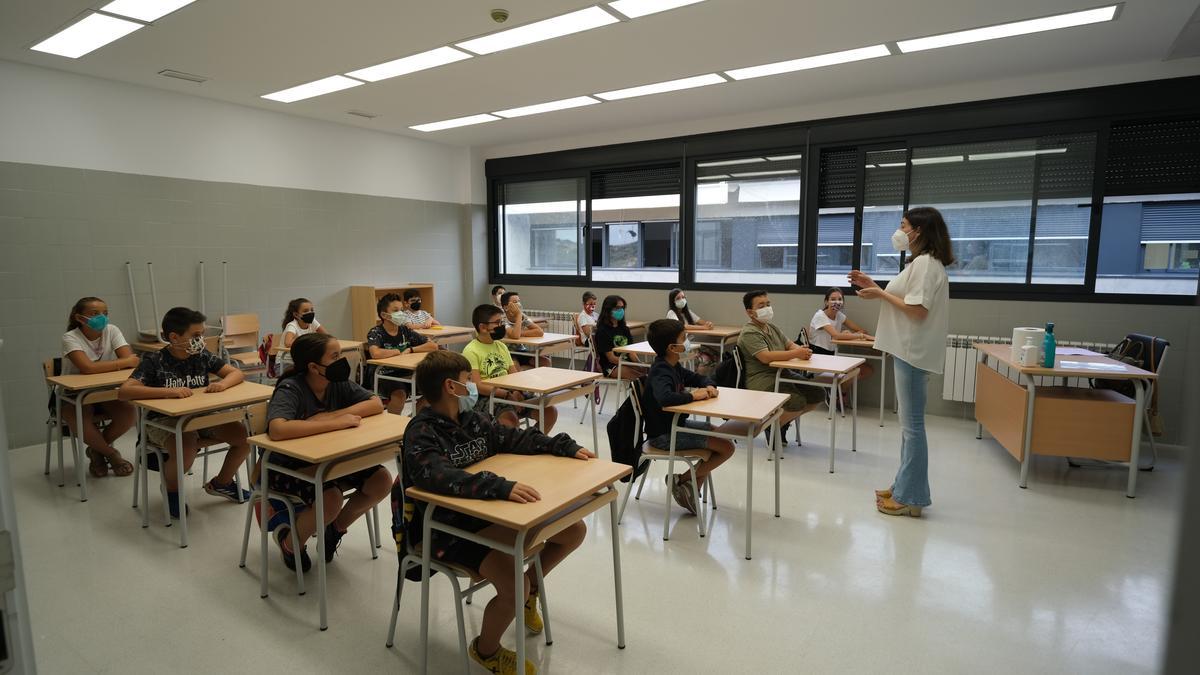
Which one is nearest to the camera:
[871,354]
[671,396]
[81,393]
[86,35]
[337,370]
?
[337,370]

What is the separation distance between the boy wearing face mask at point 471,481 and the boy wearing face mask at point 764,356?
2462 millimetres

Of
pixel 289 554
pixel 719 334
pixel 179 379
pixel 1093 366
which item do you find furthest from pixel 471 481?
pixel 719 334

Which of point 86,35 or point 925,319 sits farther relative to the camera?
point 86,35

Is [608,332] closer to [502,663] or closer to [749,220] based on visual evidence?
[749,220]

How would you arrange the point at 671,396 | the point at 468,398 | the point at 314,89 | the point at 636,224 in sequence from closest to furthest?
the point at 468,398, the point at 671,396, the point at 314,89, the point at 636,224

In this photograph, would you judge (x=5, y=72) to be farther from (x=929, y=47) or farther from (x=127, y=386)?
(x=929, y=47)

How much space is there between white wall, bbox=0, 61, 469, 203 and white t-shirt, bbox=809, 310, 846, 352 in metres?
5.37

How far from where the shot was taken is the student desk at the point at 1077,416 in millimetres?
4102

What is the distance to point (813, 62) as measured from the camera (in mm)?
5207

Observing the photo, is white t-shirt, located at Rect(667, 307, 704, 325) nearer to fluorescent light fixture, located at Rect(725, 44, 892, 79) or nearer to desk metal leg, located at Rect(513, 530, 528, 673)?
fluorescent light fixture, located at Rect(725, 44, 892, 79)

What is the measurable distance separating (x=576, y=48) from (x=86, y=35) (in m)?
3.49


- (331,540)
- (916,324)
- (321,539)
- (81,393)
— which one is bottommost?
(331,540)

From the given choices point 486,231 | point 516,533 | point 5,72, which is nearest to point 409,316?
point 486,231

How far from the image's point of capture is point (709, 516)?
386 centimetres
